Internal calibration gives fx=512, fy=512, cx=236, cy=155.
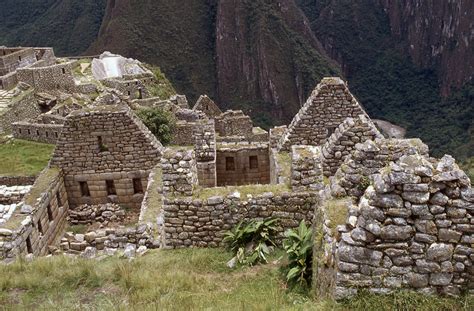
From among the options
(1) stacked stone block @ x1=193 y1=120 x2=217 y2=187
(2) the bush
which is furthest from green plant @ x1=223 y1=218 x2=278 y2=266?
(2) the bush

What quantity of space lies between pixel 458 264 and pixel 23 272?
6144 mm

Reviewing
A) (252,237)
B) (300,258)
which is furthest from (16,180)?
(300,258)

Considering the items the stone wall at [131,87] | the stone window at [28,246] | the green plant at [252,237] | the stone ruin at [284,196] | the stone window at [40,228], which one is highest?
the stone wall at [131,87]

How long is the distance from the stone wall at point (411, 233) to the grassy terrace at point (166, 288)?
0.17m

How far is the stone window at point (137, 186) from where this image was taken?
42.3ft

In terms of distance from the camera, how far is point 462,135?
136m

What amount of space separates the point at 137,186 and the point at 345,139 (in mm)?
6144

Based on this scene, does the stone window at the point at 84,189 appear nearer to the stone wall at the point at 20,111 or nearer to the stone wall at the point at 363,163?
the stone wall at the point at 363,163

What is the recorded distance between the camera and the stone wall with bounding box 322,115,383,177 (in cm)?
876

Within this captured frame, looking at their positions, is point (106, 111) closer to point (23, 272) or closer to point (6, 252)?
point (6, 252)

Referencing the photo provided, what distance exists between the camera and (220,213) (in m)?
8.05

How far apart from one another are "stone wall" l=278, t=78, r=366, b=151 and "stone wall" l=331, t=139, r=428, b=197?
12.6ft

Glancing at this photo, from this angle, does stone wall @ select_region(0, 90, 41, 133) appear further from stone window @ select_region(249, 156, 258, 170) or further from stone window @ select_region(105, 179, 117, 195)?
stone window @ select_region(249, 156, 258, 170)

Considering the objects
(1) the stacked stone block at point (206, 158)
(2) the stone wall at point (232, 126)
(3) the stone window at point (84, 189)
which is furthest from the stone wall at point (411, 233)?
(2) the stone wall at point (232, 126)
